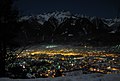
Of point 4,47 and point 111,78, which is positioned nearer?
point 111,78

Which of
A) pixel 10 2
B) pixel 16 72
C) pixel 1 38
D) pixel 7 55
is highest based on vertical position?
pixel 10 2

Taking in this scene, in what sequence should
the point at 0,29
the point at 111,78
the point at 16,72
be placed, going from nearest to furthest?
the point at 111,78
the point at 0,29
the point at 16,72

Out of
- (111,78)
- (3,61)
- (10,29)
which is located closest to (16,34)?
(10,29)

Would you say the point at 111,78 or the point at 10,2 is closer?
the point at 111,78

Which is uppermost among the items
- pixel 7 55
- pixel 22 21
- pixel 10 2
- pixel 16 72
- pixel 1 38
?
pixel 10 2

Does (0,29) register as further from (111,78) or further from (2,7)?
(111,78)

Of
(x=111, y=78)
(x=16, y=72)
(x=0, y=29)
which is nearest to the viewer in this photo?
(x=111, y=78)

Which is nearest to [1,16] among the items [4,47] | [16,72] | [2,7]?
[2,7]

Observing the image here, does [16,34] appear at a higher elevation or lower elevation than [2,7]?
lower

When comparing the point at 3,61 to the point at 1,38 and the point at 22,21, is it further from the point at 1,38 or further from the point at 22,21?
the point at 22,21

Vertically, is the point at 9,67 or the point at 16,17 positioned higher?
the point at 16,17
